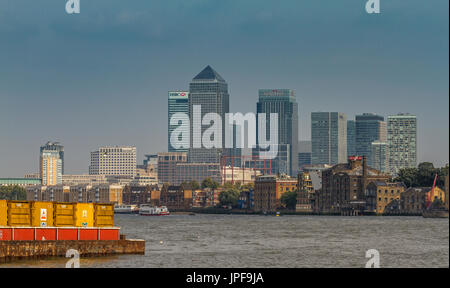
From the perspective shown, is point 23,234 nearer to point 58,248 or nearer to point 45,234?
point 45,234

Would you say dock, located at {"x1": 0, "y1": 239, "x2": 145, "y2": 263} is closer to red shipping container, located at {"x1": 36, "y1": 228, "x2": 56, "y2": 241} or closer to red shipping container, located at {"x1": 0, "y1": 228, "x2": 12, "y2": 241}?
red shipping container, located at {"x1": 0, "y1": 228, "x2": 12, "y2": 241}

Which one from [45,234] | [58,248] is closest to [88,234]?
[58,248]

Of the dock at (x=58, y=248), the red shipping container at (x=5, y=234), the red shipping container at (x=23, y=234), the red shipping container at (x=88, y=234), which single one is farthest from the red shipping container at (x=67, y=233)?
the red shipping container at (x=5, y=234)

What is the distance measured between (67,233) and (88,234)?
147 centimetres

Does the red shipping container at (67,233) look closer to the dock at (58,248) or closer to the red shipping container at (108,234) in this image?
the dock at (58,248)

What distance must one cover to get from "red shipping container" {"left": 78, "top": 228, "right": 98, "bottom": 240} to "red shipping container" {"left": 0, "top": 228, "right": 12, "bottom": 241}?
15.2 feet

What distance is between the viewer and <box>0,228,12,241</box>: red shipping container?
50.3m

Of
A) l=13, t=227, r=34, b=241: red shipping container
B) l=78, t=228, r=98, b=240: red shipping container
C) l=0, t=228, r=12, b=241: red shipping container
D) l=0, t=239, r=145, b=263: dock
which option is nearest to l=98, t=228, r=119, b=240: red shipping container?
l=78, t=228, r=98, b=240: red shipping container

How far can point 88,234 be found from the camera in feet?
178

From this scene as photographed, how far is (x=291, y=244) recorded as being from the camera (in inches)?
3174

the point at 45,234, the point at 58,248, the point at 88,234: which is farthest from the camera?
the point at 88,234
